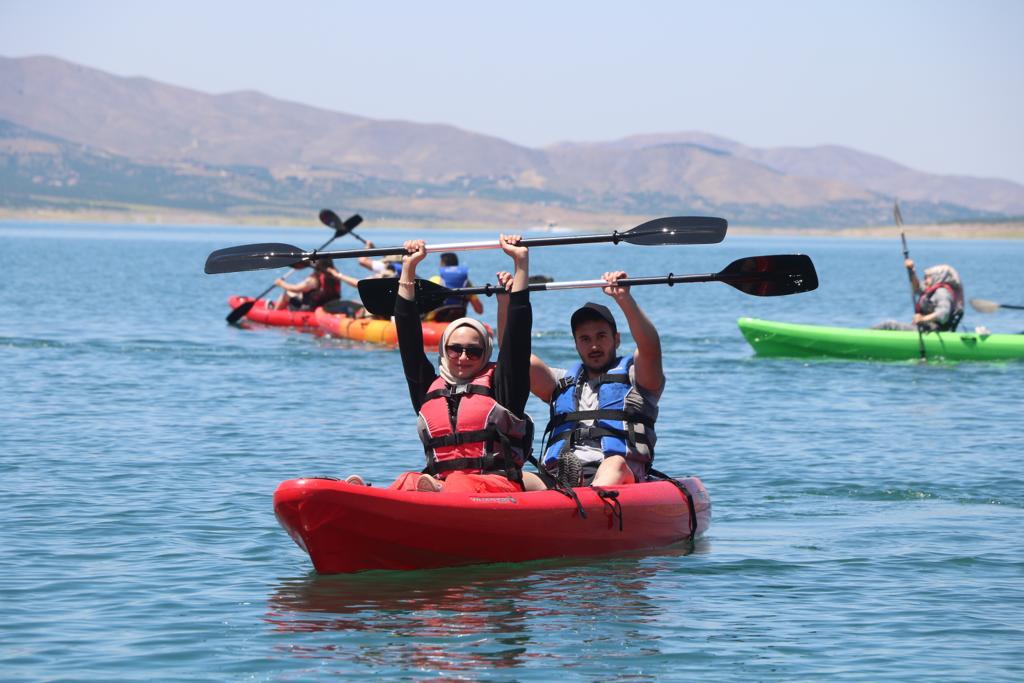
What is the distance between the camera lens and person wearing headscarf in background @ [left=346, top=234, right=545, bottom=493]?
8312 millimetres

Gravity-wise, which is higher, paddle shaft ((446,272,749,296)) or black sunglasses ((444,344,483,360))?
paddle shaft ((446,272,749,296))

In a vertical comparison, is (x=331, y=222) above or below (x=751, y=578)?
above

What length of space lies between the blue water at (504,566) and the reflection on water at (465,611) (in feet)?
0.07

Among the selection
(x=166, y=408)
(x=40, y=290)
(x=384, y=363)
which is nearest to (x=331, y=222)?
(x=384, y=363)

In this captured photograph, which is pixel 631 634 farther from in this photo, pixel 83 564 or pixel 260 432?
pixel 260 432

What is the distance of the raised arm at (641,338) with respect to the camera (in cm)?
853

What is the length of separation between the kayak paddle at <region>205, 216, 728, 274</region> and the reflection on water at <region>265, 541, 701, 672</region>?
2.14m

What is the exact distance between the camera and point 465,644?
739 centimetres

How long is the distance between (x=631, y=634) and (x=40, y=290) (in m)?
36.2

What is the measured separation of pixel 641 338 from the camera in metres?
8.62

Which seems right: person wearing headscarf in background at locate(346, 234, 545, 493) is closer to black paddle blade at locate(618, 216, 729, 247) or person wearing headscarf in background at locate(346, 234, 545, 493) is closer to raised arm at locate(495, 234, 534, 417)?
raised arm at locate(495, 234, 534, 417)

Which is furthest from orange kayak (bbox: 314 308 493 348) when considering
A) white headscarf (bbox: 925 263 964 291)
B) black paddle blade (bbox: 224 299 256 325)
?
white headscarf (bbox: 925 263 964 291)

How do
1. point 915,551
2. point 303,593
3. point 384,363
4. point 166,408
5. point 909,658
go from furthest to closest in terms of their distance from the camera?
point 384,363 → point 166,408 → point 915,551 → point 303,593 → point 909,658

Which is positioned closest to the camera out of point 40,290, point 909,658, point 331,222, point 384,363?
point 909,658
